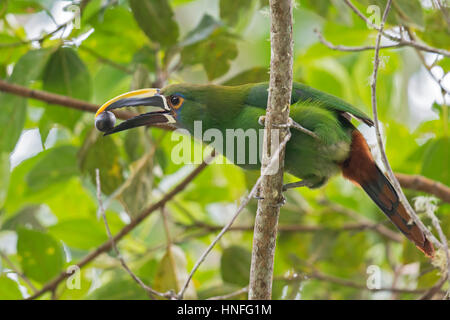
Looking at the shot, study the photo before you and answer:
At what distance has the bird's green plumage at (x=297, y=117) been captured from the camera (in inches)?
122

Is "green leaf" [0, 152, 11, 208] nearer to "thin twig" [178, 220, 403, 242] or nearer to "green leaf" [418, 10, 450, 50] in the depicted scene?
"thin twig" [178, 220, 403, 242]

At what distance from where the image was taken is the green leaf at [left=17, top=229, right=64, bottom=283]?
3.74m

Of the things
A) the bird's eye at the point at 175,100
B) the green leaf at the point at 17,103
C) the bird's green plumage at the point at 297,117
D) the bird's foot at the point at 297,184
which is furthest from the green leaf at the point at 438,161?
the green leaf at the point at 17,103

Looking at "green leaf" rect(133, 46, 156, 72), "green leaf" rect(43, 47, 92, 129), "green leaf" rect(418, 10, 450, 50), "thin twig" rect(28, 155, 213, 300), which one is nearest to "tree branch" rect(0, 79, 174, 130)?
"green leaf" rect(43, 47, 92, 129)

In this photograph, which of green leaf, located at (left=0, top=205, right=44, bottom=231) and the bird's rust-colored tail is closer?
the bird's rust-colored tail

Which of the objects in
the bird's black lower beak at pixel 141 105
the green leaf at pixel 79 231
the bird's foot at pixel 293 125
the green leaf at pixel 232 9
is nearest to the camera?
the bird's foot at pixel 293 125

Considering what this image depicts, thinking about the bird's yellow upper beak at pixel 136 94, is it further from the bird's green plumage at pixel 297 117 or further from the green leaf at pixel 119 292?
the green leaf at pixel 119 292

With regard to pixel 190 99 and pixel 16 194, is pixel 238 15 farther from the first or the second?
pixel 16 194

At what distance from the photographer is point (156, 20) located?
3.72 meters

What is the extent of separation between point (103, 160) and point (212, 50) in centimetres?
98

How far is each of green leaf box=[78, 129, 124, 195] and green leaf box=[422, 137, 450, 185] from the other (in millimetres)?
1958

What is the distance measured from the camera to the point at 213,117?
3334 mm

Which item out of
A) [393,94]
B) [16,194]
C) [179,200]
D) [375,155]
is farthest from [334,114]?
[16,194]
